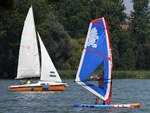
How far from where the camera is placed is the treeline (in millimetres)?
76062

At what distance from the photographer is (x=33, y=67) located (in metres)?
42.8

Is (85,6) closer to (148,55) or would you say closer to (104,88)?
(148,55)

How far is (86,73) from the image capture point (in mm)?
20750

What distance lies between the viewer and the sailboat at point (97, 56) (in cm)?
2009

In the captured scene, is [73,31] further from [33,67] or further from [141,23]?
[33,67]

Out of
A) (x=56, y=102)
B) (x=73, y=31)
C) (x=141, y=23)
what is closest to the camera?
(x=56, y=102)

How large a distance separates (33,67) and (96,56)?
2271cm

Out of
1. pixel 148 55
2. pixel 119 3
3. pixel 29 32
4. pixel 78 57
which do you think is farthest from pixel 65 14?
pixel 29 32

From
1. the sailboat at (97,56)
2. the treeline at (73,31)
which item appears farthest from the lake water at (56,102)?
the treeline at (73,31)

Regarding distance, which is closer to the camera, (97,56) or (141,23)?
(97,56)

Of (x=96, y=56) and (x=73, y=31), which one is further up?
(x=96, y=56)

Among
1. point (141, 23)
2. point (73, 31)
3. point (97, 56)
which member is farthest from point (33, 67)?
point (141, 23)

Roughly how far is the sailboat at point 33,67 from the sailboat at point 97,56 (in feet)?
66.9

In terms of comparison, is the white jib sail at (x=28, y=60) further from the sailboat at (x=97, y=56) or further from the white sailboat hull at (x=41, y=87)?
the sailboat at (x=97, y=56)
